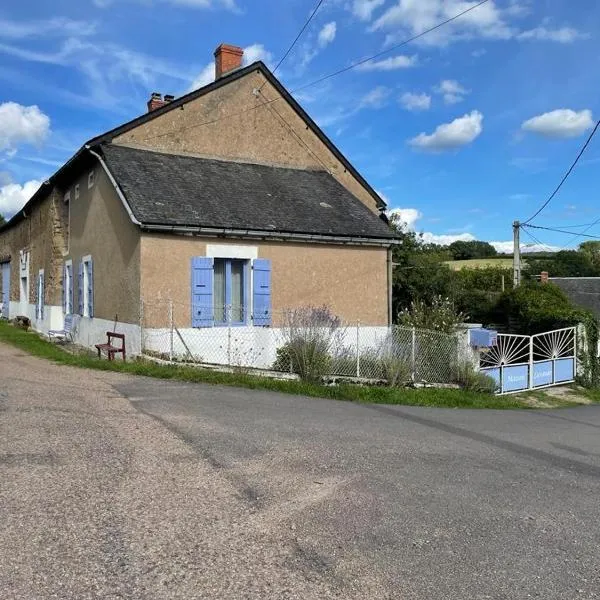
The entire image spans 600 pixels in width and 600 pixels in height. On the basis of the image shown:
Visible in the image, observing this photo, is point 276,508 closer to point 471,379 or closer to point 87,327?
point 471,379

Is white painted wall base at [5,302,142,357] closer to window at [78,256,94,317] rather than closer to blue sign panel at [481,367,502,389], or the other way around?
window at [78,256,94,317]

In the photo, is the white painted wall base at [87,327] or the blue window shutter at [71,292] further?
the blue window shutter at [71,292]

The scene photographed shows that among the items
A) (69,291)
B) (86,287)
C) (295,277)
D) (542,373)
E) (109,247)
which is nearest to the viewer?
(109,247)

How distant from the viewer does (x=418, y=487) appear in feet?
17.5

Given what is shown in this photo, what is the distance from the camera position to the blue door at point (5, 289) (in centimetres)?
2913

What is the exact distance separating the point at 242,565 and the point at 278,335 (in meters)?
11.0

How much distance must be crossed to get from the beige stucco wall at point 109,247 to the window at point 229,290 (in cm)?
192

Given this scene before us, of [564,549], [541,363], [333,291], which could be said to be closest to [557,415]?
[541,363]

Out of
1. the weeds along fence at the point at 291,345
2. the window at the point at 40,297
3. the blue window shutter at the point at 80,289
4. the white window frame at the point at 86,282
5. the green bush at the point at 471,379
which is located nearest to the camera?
the weeds along fence at the point at 291,345

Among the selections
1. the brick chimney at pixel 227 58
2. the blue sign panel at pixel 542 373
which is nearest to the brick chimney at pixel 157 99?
the brick chimney at pixel 227 58

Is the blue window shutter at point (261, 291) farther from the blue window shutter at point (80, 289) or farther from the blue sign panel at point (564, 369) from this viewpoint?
the blue sign panel at point (564, 369)

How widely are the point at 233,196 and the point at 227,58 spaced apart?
626cm

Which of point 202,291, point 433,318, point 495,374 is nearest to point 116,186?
point 202,291

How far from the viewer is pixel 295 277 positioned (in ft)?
49.6
